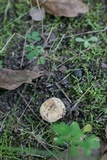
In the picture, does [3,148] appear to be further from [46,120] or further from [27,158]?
[46,120]

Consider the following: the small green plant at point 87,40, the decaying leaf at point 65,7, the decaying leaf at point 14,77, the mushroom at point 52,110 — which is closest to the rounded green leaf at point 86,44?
the small green plant at point 87,40

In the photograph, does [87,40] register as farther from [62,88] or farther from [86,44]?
[62,88]

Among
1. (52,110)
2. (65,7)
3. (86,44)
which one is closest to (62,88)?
A: (52,110)

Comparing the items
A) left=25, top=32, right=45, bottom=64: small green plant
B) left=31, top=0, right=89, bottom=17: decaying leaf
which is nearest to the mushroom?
left=25, top=32, right=45, bottom=64: small green plant

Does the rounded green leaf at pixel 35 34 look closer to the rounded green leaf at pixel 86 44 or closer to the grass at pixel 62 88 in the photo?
the grass at pixel 62 88

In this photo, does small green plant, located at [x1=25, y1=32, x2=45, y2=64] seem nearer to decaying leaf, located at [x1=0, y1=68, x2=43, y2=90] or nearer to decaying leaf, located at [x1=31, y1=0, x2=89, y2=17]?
decaying leaf, located at [x1=0, y1=68, x2=43, y2=90]

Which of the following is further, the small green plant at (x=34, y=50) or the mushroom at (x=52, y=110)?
the small green plant at (x=34, y=50)
